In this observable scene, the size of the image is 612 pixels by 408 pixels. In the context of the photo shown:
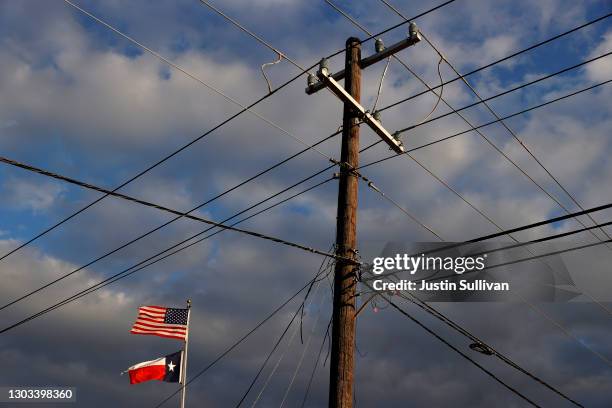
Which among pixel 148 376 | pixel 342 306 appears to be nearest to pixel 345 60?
pixel 342 306

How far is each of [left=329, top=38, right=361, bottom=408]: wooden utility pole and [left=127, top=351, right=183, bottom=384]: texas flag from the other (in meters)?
11.6

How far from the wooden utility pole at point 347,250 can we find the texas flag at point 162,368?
11.6 metres

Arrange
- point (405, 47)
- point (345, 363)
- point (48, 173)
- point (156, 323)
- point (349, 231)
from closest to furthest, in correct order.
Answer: point (48, 173) → point (345, 363) → point (349, 231) → point (405, 47) → point (156, 323)

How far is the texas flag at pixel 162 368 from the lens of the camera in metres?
21.9

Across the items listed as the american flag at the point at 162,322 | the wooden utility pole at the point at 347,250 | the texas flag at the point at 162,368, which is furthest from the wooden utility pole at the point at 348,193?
the texas flag at the point at 162,368

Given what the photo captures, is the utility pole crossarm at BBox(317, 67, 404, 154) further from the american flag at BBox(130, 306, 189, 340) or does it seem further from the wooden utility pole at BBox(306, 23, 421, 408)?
the american flag at BBox(130, 306, 189, 340)

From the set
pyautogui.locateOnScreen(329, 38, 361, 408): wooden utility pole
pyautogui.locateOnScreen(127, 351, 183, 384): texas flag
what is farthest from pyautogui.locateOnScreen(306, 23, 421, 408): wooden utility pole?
pyautogui.locateOnScreen(127, 351, 183, 384): texas flag

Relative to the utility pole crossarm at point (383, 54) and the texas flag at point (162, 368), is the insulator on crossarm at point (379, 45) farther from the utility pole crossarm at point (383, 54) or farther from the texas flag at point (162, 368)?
the texas flag at point (162, 368)

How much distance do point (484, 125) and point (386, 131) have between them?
79.4 inches

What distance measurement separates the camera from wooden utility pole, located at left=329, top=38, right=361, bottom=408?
11258mm

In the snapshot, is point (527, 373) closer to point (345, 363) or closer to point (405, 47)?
point (345, 363)

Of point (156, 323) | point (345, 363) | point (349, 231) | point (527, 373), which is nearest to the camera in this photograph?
point (345, 363)

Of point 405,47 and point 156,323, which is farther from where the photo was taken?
point 156,323

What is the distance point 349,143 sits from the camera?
13.1 metres
